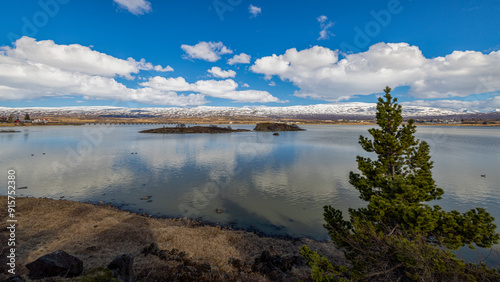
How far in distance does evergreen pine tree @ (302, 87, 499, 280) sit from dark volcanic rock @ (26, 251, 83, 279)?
26.7 feet

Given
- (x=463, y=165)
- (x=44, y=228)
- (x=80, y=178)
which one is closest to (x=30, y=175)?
(x=80, y=178)

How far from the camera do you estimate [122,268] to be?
26.4 feet

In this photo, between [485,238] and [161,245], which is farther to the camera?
→ [161,245]

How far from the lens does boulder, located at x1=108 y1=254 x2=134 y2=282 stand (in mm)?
7887

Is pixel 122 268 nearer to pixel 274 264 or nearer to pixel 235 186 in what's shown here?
pixel 274 264

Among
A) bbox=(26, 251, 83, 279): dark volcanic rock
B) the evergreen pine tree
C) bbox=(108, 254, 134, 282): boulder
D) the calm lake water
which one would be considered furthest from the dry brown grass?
the evergreen pine tree

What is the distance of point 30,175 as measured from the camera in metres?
29.0

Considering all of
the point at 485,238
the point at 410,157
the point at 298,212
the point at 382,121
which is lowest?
the point at 298,212

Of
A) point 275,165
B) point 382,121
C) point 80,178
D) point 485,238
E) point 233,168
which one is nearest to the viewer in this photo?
point 485,238

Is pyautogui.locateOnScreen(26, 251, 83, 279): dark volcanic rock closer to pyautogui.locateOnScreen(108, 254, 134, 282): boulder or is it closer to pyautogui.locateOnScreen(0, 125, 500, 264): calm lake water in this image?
pyautogui.locateOnScreen(108, 254, 134, 282): boulder

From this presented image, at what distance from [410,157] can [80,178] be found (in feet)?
114

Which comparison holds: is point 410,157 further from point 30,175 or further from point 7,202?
point 30,175

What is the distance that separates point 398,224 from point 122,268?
10476mm

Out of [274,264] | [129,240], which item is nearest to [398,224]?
[274,264]
